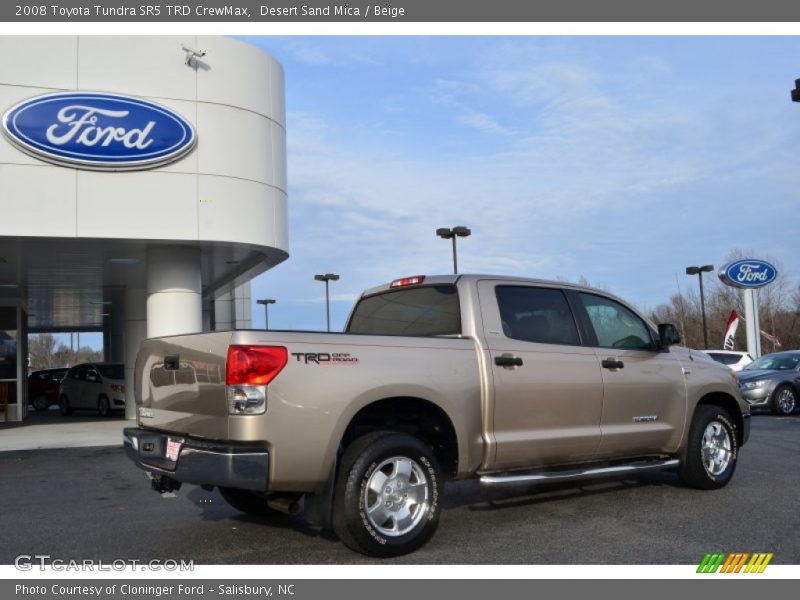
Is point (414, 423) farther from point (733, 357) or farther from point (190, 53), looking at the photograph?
point (733, 357)

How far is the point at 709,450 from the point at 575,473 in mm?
2058

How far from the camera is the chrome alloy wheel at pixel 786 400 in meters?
16.9

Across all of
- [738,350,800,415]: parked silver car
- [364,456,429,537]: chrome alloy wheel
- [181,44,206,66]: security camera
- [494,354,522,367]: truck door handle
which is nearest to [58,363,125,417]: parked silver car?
[181,44,206,66]: security camera

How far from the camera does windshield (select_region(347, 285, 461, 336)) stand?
6.32 metres

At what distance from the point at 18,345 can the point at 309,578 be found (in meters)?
18.2

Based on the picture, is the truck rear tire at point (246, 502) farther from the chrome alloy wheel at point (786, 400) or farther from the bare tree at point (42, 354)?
the bare tree at point (42, 354)

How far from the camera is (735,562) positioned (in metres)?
5.07

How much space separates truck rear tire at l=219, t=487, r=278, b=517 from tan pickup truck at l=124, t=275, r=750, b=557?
0.06 feet

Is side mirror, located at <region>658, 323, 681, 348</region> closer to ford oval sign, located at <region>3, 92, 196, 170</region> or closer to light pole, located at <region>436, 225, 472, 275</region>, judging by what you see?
ford oval sign, located at <region>3, 92, 196, 170</region>

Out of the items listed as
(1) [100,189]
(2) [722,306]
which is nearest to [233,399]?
(1) [100,189]

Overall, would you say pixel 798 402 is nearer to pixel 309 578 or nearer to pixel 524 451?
pixel 524 451

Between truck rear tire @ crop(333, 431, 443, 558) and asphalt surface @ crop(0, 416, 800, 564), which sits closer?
truck rear tire @ crop(333, 431, 443, 558)

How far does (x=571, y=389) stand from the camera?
6.43 metres
